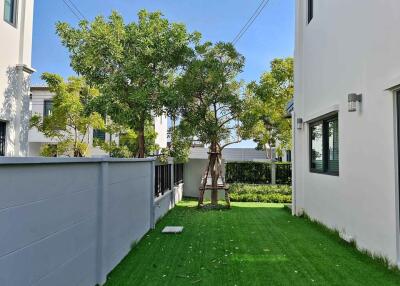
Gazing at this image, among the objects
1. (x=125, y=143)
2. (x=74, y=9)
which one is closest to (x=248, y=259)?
(x=74, y=9)

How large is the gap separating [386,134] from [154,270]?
326 centimetres

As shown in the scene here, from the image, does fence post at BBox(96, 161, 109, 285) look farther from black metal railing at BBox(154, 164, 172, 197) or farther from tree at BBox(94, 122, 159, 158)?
tree at BBox(94, 122, 159, 158)

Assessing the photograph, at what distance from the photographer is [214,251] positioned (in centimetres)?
552

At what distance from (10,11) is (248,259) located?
6.62 m

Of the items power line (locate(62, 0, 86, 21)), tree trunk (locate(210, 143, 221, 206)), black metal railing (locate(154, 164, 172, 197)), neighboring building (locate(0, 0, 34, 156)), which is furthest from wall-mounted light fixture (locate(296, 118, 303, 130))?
power line (locate(62, 0, 86, 21))

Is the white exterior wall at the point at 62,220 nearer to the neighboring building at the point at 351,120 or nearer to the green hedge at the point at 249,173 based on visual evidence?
the neighboring building at the point at 351,120

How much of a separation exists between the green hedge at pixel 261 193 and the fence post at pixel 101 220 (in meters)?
9.28

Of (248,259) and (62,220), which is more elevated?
(62,220)

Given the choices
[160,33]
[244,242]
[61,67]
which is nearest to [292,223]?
[244,242]

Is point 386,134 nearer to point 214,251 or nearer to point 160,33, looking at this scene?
point 214,251

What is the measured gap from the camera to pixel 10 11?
7641mm

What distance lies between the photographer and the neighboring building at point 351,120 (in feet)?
15.2

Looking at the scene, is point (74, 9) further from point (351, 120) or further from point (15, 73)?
point (351, 120)

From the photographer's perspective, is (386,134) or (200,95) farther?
(200,95)
